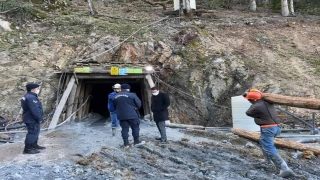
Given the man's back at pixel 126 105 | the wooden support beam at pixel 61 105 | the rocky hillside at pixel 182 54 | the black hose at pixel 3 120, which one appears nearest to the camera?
the man's back at pixel 126 105

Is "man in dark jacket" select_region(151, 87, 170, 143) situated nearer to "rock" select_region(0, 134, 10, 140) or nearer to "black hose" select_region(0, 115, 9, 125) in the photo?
"rock" select_region(0, 134, 10, 140)

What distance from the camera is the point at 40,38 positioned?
47.4ft

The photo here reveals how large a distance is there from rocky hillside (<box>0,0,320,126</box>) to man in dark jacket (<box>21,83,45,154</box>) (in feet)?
16.6

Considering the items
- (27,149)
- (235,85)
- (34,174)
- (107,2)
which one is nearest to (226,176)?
(34,174)

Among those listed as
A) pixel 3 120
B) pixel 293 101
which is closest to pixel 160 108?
pixel 293 101

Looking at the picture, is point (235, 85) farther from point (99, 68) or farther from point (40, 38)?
point (40, 38)

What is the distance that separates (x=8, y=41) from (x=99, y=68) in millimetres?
4719

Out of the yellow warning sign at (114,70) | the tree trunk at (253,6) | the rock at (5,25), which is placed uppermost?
the tree trunk at (253,6)

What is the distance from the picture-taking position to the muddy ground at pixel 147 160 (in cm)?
557

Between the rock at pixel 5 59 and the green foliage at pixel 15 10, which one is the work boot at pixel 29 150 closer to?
the rock at pixel 5 59

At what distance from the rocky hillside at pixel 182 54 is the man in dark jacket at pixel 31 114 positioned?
5.07m

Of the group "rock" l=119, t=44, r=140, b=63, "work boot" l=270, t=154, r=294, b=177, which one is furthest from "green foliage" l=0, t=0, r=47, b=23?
"work boot" l=270, t=154, r=294, b=177

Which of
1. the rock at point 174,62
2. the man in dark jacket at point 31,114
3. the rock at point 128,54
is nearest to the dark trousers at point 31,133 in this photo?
the man in dark jacket at point 31,114

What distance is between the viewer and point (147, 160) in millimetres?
6559
